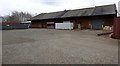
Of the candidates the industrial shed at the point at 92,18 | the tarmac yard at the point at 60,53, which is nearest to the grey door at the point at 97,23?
the industrial shed at the point at 92,18

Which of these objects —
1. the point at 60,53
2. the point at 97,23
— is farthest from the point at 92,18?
the point at 60,53

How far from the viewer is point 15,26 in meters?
26.2

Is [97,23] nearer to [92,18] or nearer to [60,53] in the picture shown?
[92,18]

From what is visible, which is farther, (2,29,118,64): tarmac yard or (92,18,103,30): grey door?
(92,18,103,30): grey door

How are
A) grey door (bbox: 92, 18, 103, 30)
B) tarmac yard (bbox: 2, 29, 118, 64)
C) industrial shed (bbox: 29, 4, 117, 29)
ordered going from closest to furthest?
1. tarmac yard (bbox: 2, 29, 118, 64)
2. industrial shed (bbox: 29, 4, 117, 29)
3. grey door (bbox: 92, 18, 103, 30)

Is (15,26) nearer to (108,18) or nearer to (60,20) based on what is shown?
(60,20)

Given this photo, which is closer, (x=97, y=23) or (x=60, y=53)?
(x=60, y=53)

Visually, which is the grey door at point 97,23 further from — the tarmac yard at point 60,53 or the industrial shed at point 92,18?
the tarmac yard at point 60,53

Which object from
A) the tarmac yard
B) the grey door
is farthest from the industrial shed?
the tarmac yard

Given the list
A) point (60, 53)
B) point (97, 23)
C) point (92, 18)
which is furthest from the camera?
point (92, 18)

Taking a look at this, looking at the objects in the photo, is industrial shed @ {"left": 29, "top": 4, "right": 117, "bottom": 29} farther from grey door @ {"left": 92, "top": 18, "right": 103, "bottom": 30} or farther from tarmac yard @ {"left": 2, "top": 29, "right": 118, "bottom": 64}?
tarmac yard @ {"left": 2, "top": 29, "right": 118, "bottom": 64}

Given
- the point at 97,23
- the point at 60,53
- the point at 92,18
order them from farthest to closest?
the point at 92,18
the point at 97,23
the point at 60,53

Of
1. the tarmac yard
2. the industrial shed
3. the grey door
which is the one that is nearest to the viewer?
the tarmac yard

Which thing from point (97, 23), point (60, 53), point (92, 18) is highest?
point (92, 18)
